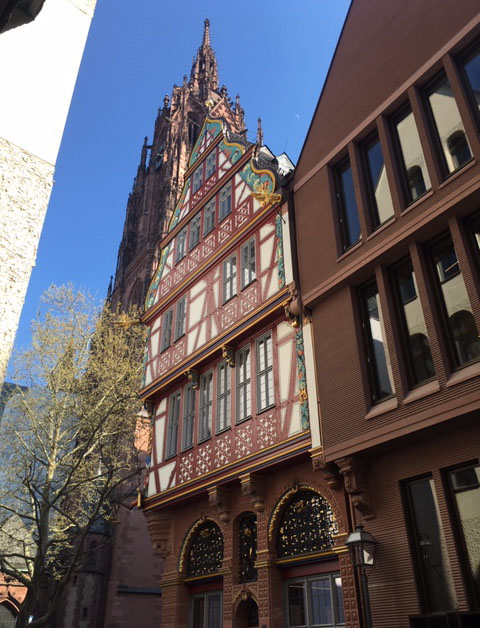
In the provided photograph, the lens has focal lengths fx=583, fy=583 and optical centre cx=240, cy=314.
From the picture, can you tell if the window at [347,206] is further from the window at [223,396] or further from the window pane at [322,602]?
the window pane at [322,602]

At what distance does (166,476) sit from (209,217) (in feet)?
24.5

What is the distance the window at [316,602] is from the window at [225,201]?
9617 mm

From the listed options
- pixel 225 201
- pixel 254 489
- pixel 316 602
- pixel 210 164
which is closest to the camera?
pixel 316 602

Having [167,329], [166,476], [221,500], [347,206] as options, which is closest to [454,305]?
[347,206]

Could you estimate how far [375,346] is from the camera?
32.4 ft

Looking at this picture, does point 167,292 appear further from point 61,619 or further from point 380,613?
point 61,619

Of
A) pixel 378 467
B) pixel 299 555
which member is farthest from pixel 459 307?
pixel 299 555

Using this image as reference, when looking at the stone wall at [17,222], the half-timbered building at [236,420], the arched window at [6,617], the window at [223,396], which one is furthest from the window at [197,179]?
the arched window at [6,617]

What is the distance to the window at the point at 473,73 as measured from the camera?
9.35 metres

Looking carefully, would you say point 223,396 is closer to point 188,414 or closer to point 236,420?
point 236,420

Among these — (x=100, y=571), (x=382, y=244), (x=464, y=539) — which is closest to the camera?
(x=464, y=539)

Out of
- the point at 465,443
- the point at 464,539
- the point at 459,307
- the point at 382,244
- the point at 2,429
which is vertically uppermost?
the point at 2,429

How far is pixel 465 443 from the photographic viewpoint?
26.8ft

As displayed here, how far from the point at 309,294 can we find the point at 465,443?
443 centimetres
